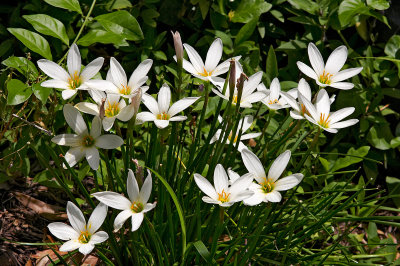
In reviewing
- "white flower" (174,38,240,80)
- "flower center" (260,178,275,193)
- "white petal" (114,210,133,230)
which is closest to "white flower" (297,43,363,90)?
"white flower" (174,38,240,80)

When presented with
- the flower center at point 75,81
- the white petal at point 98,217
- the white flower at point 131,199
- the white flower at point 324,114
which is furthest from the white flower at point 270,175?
the flower center at point 75,81

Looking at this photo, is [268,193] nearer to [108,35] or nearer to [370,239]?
[108,35]

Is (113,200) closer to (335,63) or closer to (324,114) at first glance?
(324,114)

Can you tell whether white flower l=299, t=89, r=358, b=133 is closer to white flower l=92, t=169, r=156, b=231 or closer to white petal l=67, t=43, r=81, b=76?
white flower l=92, t=169, r=156, b=231

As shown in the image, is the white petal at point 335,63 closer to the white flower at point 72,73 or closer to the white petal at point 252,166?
the white petal at point 252,166

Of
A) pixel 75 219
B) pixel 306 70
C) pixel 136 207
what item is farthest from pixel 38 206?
pixel 306 70

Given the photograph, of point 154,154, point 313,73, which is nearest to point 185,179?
point 154,154
